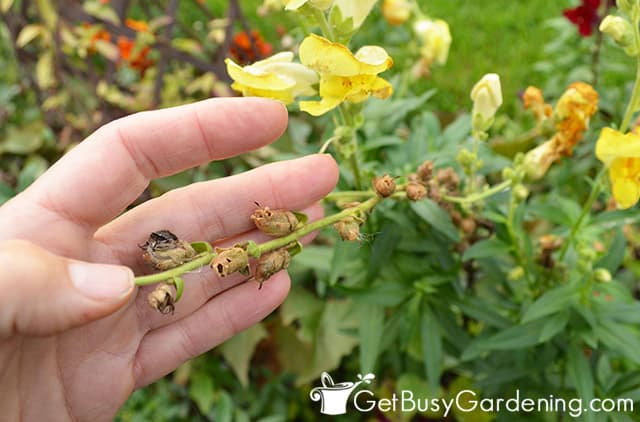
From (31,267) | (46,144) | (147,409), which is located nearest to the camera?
(31,267)

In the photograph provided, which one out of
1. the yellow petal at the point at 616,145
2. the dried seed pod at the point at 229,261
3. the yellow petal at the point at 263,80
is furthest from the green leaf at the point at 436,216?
the dried seed pod at the point at 229,261

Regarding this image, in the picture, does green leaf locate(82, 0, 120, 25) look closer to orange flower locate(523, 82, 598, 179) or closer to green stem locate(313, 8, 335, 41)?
green stem locate(313, 8, 335, 41)

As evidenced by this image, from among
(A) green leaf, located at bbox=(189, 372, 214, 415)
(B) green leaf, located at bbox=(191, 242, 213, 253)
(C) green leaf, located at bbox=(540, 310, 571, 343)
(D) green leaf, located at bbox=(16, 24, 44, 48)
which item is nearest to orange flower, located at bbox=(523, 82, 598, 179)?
(C) green leaf, located at bbox=(540, 310, 571, 343)

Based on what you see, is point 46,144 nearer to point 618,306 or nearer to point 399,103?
point 399,103

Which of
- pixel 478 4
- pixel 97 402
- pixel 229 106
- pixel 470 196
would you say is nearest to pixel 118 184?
pixel 229 106

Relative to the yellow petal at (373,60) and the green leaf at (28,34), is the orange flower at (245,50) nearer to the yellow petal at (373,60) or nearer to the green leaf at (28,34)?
the green leaf at (28,34)

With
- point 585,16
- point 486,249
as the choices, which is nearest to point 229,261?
point 486,249
